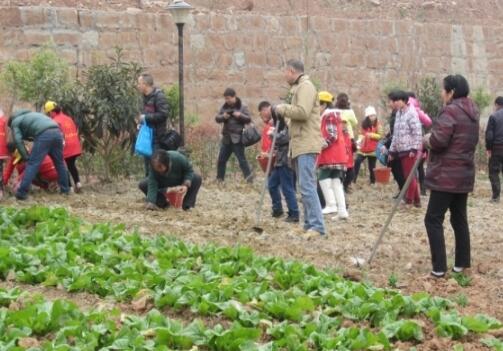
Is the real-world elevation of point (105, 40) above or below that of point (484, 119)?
above

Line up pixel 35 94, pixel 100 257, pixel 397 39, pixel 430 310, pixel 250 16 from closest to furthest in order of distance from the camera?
pixel 430 310 → pixel 100 257 → pixel 35 94 → pixel 250 16 → pixel 397 39

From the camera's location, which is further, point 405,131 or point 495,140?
point 495,140

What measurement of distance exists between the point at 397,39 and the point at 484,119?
298 centimetres

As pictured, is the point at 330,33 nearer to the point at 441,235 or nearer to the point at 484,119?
the point at 484,119

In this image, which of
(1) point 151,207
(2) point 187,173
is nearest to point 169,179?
(2) point 187,173

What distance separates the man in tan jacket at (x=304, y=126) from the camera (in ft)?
34.6

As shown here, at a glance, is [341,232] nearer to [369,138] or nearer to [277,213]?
[277,213]

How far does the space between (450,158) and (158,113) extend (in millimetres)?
5770

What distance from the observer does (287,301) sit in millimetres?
7078

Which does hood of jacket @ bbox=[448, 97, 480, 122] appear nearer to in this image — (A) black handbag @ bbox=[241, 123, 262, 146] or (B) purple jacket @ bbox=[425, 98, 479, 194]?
(B) purple jacket @ bbox=[425, 98, 479, 194]

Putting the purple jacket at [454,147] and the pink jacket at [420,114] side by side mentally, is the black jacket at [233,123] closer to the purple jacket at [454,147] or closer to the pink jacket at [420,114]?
the pink jacket at [420,114]

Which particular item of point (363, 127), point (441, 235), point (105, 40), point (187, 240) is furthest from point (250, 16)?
point (441, 235)

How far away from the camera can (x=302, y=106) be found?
1053 cm

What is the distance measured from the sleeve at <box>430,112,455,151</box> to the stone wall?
1218 centimetres
